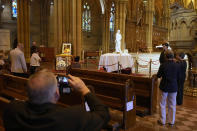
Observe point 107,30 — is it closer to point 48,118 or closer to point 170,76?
point 170,76

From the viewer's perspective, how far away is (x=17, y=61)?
5.86m

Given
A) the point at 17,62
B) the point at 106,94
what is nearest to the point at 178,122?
the point at 106,94

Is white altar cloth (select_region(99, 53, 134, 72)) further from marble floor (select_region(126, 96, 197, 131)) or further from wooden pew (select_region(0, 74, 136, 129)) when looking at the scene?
wooden pew (select_region(0, 74, 136, 129))

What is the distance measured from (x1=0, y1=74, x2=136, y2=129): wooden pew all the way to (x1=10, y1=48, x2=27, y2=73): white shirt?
1299mm

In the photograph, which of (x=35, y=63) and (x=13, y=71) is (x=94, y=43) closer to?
(x=35, y=63)

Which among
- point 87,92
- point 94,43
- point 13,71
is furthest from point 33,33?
point 87,92

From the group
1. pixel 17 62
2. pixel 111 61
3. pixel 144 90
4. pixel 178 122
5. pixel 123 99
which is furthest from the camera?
A: pixel 111 61

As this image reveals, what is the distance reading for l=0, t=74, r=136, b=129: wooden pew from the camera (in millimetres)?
3684

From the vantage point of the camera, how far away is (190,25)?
802 cm

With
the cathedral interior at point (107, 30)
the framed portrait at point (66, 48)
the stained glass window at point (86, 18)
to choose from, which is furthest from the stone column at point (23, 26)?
the stained glass window at point (86, 18)

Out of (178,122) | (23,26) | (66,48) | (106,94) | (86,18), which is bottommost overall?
(178,122)

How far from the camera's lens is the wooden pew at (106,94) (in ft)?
12.1

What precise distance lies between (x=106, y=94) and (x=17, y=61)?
3320 millimetres

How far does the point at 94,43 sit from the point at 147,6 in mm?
9860
